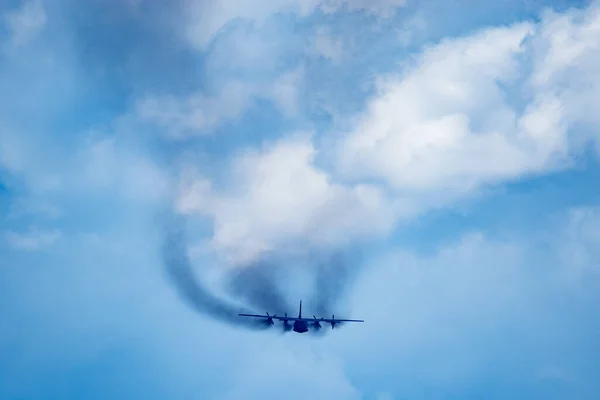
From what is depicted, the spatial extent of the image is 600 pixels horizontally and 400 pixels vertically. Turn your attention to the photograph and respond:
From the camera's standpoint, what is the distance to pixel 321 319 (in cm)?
12569

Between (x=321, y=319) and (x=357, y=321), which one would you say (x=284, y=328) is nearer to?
(x=321, y=319)

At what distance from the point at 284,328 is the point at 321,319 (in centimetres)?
862

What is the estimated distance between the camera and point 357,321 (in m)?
130

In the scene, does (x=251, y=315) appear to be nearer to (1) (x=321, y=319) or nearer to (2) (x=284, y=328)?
(2) (x=284, y=328)

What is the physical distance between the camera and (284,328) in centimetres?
12375

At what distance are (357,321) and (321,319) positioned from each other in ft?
31.9

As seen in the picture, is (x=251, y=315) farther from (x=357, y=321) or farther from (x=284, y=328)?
(x=357, y=321)

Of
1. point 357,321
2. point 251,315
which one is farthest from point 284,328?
point 357,321

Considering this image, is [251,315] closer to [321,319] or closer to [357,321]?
[321,319]

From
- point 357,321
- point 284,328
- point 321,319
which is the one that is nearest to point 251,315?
point 284,328

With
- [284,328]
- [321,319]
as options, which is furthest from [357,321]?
[284,328]

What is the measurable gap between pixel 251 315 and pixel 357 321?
2487 cm

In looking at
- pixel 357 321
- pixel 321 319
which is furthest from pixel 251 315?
pixel 357 321
